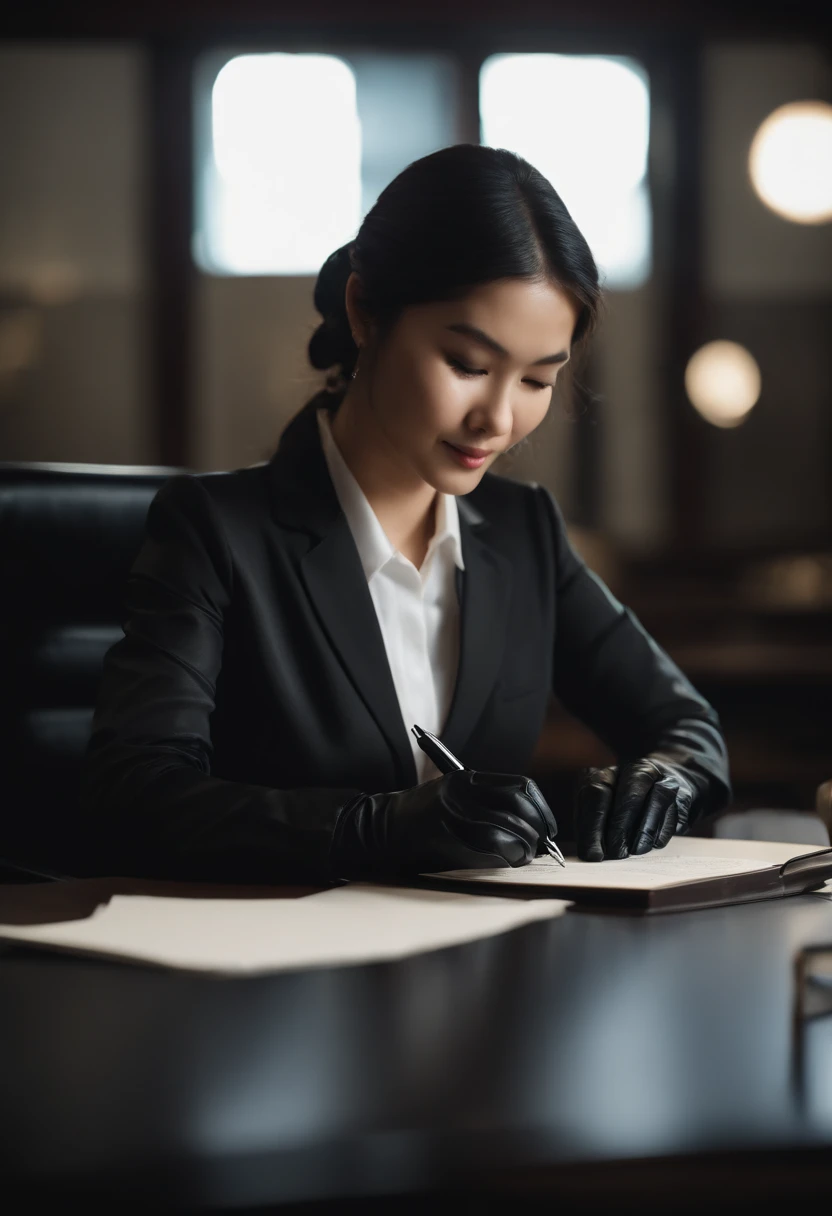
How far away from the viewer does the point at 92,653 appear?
1.44 metres

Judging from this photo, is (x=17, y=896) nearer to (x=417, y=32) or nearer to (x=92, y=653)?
(x=92, y=653)

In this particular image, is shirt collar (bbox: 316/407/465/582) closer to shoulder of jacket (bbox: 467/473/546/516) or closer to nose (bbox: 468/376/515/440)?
shoulder of jacket (bbox: 467/473/546/516)

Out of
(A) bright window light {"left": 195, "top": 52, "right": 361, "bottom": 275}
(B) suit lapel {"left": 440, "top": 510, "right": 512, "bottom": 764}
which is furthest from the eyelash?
(A) bright window light {"left": 195, "top": 52, "right": 361, "bottom": 275}

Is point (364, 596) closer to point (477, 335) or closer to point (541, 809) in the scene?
point (477, 335)

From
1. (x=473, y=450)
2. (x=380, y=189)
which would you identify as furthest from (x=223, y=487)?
(x=380, y=189)

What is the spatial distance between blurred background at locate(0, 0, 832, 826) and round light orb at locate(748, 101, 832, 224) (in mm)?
513

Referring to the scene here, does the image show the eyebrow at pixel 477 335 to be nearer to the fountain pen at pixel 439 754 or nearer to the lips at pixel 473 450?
the lips at pixel 473 450

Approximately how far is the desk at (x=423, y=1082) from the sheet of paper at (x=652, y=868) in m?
0.14

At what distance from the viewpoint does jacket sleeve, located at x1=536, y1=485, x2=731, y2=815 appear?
51.0 inches

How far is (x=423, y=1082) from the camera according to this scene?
1.57 ft

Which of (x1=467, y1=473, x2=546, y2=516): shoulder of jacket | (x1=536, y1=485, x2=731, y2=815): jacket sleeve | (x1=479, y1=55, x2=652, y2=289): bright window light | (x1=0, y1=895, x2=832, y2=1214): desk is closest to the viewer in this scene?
(x1=0, y1=895, x2=832, y2=1214): desk

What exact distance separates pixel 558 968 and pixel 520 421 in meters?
0.63

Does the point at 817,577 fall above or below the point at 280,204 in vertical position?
below

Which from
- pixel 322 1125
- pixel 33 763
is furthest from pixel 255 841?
pixel 33 763
